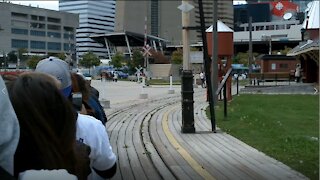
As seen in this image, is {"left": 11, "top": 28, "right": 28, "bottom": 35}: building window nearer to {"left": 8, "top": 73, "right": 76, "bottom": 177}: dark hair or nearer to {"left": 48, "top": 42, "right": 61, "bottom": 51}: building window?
{"left": 48, "top": 42, "right": 61, "bottom": 51}: building window

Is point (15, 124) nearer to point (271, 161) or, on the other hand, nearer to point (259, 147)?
point (271, 161)

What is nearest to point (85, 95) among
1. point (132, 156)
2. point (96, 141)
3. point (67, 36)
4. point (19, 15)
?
point (19, 15)

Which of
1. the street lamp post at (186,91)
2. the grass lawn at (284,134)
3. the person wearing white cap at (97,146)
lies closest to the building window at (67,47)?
the person wearing white cap at (97,146)

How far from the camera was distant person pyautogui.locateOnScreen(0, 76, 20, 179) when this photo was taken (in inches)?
73.7

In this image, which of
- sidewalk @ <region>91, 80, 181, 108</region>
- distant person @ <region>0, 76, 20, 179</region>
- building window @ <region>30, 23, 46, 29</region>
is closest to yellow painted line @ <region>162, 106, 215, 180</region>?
building window @ <region>30, 23, 46, 29</region>

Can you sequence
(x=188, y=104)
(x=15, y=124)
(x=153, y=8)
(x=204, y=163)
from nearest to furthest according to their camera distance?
(x=15, y=124) → (x=204, y=163) → (x=188, y=104) → (x=153, y=8)

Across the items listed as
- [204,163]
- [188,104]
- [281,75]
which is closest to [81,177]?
[204,163]

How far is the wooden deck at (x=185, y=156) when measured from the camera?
22.1 ft

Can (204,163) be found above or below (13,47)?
below

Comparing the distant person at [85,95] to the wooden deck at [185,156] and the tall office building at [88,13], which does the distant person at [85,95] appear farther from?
the wooden deck at [185,156]

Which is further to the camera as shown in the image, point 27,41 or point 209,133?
point 209,133

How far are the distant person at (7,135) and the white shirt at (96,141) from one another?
2.71ft

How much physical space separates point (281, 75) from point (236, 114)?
30.0 m

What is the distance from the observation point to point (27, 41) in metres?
4.63
